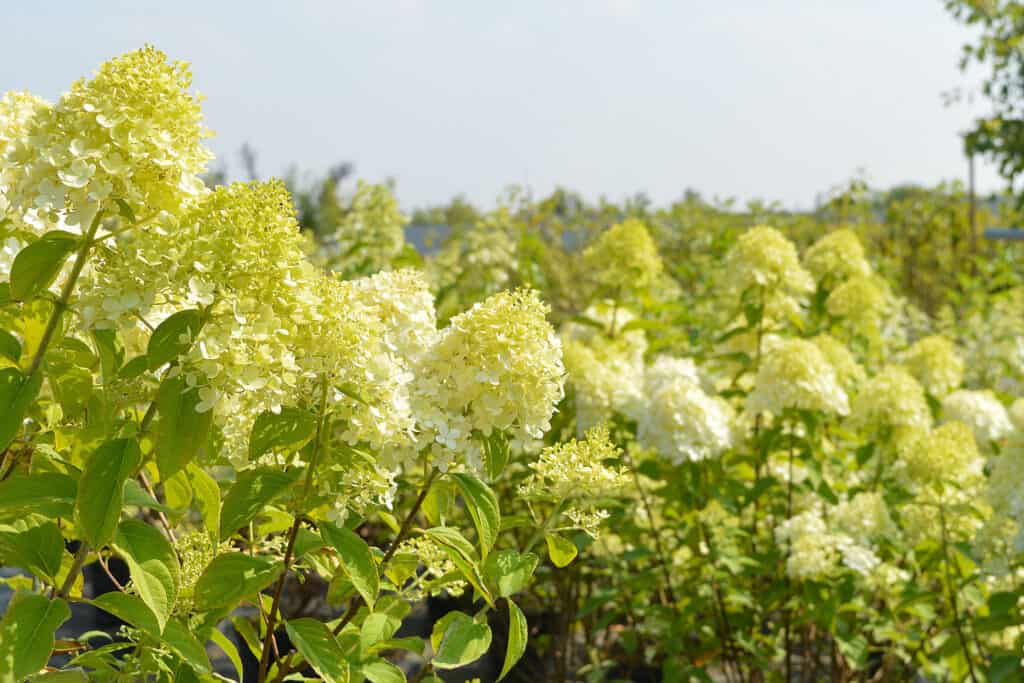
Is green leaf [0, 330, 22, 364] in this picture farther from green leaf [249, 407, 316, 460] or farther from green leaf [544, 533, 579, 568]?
green leaf [544, 533, 579, 568]

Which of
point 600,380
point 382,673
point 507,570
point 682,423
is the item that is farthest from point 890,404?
point 382,673

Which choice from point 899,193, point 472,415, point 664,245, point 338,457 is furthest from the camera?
point 899,193

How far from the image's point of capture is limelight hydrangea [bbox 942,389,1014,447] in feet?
11.2

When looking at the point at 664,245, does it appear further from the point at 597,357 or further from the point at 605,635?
the point at 597,357

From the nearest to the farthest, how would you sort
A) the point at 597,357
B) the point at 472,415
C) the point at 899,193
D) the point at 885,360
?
the point at 472,415
the point at 597,357
the point at 885,360
the point at 899,193

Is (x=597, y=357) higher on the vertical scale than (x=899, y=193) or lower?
lower

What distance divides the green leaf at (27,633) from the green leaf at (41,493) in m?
0.10

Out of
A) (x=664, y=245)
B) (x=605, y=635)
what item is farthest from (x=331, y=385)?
(x=664, y=245)

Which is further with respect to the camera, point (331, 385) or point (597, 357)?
point (597, 357)

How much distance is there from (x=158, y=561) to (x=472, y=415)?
43 centimetres

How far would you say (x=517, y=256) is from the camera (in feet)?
17.0

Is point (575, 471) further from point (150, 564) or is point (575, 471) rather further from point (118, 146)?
point (118, 146)

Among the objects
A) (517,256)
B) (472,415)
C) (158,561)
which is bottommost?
(158,561)

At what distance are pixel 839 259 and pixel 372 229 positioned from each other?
194 cm
